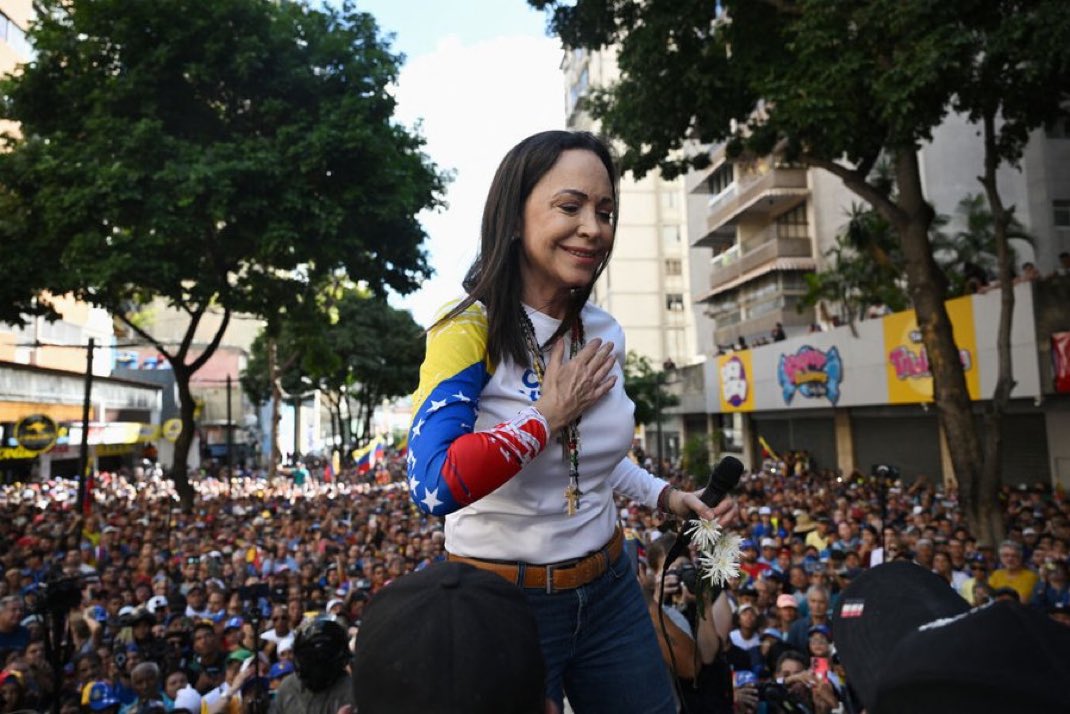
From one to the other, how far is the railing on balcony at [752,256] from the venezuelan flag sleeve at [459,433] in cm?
3340

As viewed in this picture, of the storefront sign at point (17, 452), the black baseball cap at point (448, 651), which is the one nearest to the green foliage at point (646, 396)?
the storefront sign at point (17, 452)

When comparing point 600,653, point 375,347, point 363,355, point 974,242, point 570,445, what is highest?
point 974,242

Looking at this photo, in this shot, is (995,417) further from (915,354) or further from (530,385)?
(530,385)

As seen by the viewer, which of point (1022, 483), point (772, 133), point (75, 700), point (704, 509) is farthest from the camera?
point (1022, 483)

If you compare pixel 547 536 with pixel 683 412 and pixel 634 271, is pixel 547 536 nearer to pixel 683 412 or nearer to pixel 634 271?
pixel 683 412

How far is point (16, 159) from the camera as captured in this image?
15.0m

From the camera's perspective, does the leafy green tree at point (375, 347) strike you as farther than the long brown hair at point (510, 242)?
Yes

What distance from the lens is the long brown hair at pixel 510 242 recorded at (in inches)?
70.0

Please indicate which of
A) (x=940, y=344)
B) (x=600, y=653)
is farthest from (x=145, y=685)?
(x=940, y=344)

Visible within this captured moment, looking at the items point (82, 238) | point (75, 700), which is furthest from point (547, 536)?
point (82, 238)

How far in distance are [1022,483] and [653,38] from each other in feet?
47.4

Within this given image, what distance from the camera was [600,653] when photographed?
71.1 inches

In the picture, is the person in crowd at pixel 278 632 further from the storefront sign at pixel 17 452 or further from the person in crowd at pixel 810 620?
the storefront sign at pixel 17 452

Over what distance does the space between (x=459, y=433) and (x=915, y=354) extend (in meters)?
19.5
